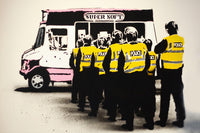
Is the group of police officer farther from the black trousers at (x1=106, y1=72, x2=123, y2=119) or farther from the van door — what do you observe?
the van door

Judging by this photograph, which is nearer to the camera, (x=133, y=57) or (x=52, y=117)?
(x=133, y=57)

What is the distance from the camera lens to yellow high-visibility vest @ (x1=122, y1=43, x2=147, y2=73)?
3066 millimetres

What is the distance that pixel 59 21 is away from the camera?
3.63m

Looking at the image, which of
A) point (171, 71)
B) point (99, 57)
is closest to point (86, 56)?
point (99, 57)

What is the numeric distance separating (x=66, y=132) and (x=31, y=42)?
52.8 inches

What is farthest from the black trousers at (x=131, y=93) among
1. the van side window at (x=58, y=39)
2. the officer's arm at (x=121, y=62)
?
the van side window at (x=58, y=39)

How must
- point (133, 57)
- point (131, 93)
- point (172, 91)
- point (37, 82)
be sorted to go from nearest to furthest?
point (133, 57) → point (131, 93) → point (172, 91) → point (37, 82)

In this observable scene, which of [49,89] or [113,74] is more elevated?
[113,74]

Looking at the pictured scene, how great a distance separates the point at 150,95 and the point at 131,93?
26 centimetres

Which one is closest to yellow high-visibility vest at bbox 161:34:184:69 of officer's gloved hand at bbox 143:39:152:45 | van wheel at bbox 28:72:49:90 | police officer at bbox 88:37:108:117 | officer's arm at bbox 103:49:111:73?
officer's gloved hand at bbox 143:39:152:45

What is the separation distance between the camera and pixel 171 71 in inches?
129

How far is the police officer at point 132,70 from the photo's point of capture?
10.1ft

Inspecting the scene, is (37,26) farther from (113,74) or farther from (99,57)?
(113,74)
